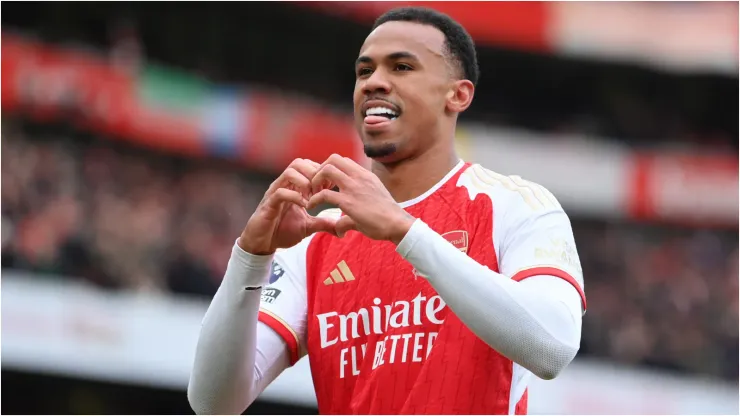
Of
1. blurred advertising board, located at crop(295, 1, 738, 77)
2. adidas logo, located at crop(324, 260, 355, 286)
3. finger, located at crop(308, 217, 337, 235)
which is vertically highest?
blurred advertising board, located at crop(295, 1, 738, 77)

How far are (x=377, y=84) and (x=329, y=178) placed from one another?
2.06 feet

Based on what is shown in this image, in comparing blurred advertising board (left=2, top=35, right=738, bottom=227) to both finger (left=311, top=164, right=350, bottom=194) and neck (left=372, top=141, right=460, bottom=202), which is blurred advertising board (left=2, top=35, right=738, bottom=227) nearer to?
neck (left=372, top=141, right=460, bottom=202)

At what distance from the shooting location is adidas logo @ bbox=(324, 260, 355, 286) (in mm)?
4180

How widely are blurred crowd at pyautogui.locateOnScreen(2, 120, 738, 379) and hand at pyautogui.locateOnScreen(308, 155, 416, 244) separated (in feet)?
27.9

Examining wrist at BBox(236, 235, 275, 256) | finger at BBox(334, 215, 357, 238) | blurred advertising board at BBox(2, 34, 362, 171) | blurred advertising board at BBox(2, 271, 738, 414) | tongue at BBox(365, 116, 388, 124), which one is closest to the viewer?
finger at BBox(334, 215, 357, 238)

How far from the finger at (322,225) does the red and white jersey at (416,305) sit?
39 centimetres

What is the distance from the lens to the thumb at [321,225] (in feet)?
12.3

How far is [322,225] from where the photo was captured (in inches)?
149

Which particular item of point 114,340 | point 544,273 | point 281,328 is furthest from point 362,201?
point 114,340

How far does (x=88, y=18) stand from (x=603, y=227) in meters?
11.7

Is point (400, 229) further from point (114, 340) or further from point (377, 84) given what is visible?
point (114, 340)

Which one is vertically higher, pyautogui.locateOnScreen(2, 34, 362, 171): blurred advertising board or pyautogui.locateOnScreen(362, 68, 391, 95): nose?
pyautogui.locateOnScreen(2, 34, 362, 171): blurred advertising board

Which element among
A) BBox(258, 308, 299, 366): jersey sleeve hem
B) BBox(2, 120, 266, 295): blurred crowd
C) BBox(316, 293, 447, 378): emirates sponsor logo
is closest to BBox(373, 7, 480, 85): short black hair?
BBox(316, 293, 447, 378): emirates sponsor logo

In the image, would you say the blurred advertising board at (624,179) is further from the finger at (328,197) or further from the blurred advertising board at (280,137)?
the finger at (328,197)
